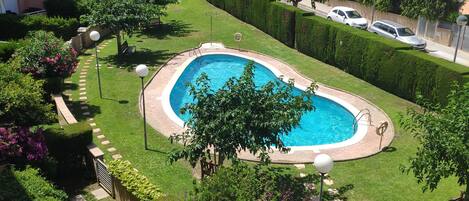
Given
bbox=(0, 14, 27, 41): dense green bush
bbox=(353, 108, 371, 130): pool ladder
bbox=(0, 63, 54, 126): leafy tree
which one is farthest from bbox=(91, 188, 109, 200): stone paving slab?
bbox=(0, 14, 27, 41): dense green bush

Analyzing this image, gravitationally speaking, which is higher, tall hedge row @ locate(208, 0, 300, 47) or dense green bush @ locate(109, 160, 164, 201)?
tall hedge row @ locate(208, 0, 300, 47)

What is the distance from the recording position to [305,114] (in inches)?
978

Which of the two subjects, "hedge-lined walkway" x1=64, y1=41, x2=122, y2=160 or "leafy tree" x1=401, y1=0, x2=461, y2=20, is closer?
"hedge-lined walkway" x1=64, y1=41, x2=122, y2=160

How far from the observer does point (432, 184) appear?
12039 mm

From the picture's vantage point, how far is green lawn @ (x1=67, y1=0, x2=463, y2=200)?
1609 centimetres

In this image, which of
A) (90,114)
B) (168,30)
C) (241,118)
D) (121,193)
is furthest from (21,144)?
(168,30)

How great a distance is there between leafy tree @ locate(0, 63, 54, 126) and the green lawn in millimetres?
3344

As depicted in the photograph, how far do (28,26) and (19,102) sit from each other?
63.8 ft

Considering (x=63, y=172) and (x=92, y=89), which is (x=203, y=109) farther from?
(x=92, y=89)

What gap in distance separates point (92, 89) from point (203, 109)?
13080 millimetres

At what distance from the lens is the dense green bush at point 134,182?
43.5ft

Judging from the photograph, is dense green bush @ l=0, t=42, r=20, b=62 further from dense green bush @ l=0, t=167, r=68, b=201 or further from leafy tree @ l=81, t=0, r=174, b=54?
dense green bush @ l=0, t=167, r=68, b=201

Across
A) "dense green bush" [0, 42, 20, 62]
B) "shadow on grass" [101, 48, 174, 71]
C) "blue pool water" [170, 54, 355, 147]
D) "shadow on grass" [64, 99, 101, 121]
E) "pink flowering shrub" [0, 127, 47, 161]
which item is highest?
"dense green bush" [0, 42, 20, 62]

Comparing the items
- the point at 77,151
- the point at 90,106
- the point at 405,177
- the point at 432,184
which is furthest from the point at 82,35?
the point at 432,184
